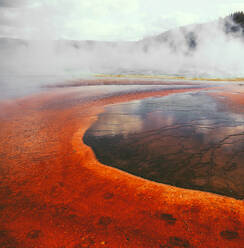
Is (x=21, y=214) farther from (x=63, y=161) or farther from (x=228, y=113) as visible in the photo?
(x=228, y=113)

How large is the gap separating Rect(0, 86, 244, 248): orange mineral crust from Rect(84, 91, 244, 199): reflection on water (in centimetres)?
29

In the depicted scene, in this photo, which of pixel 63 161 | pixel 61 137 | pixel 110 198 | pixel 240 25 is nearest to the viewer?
pixel 110 198

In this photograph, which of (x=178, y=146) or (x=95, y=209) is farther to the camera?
(x=178, y=146)

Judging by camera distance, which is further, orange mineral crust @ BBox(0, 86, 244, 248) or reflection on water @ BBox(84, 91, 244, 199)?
reflection on water @ BBox(84, 91, 244, 199)

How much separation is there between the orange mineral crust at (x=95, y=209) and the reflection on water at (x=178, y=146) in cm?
29

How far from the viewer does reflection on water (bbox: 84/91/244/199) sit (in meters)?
2.91

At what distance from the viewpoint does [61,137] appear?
14.4ft

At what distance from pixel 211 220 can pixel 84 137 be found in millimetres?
3087

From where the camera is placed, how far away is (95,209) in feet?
7.29

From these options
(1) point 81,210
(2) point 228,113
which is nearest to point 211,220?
(1) point 81,210

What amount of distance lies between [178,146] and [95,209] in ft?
7.60

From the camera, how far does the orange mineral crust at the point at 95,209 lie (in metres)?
1.84

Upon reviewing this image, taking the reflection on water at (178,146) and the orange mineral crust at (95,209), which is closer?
the orange mineral crust at (95,209)

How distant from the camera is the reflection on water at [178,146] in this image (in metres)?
2.91
